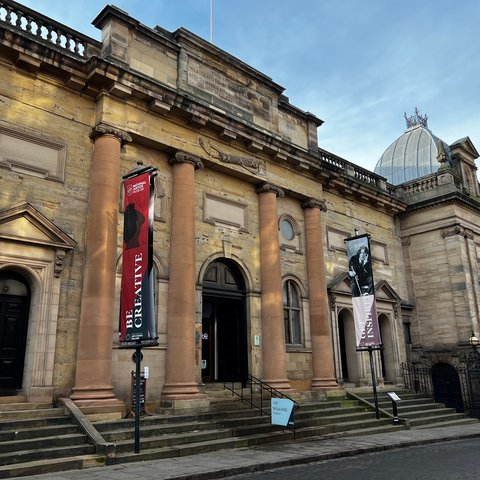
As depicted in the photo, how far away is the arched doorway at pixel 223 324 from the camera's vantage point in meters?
16.2

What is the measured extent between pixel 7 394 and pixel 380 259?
1724cm

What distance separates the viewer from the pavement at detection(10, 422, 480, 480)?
28.3 feet

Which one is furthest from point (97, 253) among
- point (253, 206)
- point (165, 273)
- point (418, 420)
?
point (418, 420)

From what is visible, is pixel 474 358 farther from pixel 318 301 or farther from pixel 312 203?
pixel 312 203

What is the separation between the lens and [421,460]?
1062 centimetres

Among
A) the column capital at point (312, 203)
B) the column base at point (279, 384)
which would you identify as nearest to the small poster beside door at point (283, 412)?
the column base at point (279, 384)

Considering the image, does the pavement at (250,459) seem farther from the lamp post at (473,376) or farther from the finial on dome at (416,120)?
the finial on dome at (416,120)

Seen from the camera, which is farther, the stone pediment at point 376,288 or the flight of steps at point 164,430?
the stone pediment at point 376,288

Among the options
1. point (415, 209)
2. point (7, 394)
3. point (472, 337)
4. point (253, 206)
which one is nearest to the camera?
point (7, 394)

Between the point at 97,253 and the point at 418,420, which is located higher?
the point at 97,253

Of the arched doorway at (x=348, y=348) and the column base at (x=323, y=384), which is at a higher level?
the arched doorway at (x=348, y=348)

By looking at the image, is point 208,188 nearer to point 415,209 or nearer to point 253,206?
point 253,206

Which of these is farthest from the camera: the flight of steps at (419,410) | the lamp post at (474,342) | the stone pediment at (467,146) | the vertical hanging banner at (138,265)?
the stone pediment at (467,146)

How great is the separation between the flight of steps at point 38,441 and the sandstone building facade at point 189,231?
67 centimetres
